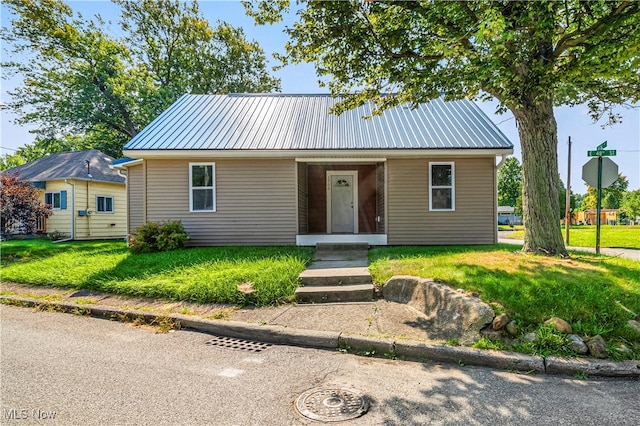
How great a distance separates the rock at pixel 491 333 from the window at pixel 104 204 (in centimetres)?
1745

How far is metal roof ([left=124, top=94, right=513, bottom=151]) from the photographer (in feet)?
31.7

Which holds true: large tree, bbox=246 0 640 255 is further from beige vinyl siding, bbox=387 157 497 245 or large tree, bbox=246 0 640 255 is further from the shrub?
the shrub

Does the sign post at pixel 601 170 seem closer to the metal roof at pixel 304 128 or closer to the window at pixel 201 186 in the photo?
the metal roof at pixel 304 128

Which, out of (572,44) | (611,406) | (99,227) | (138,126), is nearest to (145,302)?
(611,406)

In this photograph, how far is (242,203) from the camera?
32.8ft

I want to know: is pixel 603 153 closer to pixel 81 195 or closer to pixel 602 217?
pixel 81 195

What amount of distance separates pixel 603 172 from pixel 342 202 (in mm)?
7133

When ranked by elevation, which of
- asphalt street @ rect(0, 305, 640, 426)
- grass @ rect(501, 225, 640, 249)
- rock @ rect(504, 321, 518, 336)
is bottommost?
asphalt street @ rect(0, 305, 640, 426)

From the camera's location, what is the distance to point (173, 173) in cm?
1004

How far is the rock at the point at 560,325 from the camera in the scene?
369 cm

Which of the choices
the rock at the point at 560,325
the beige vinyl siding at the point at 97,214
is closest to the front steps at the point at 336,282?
the rock at the point at 560,325

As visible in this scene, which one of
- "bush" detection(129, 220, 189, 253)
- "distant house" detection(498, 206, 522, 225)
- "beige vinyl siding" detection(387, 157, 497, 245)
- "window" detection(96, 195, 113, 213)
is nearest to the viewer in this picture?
"bush" detection(129, 220, 189, 253)

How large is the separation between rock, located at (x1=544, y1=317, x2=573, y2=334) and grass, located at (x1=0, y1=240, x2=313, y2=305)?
11.3ft

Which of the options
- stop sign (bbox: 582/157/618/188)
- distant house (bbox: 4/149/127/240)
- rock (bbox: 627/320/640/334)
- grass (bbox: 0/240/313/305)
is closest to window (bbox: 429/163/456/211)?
stop sign (bbox: 582/157/618/188)
